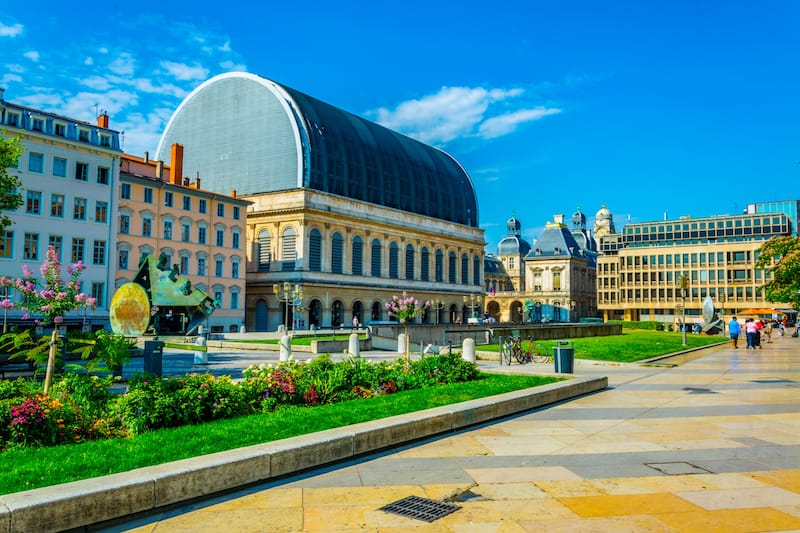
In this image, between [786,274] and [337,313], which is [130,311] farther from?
[786,274]

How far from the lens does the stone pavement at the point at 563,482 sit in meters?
7.01

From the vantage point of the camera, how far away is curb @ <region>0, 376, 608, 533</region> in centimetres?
651

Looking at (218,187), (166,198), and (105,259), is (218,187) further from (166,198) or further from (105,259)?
(105,259)

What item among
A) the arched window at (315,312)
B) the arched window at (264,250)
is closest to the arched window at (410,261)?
the arched window at (315,312)

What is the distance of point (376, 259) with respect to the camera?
9000 centimetres

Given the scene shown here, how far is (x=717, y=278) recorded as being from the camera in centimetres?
13175

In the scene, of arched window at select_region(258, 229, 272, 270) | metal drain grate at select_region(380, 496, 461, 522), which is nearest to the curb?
metal drain grate at select_region(380, 496, 461, 522)

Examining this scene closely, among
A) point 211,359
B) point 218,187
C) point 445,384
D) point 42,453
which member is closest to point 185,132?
point 218,187

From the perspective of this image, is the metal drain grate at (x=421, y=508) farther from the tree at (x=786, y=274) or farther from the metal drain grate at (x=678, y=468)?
the tree at (x=786, y=274)

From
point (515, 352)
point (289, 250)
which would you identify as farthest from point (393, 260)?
point (515, 352)

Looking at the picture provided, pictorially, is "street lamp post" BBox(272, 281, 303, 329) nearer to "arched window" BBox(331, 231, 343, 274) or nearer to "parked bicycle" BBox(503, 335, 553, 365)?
"arched window" BBox(331, 231, 343, 274)

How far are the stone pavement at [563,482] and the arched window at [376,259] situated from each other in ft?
246

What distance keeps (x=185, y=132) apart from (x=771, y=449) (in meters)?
90.3

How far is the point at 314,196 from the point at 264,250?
904 centimetres
